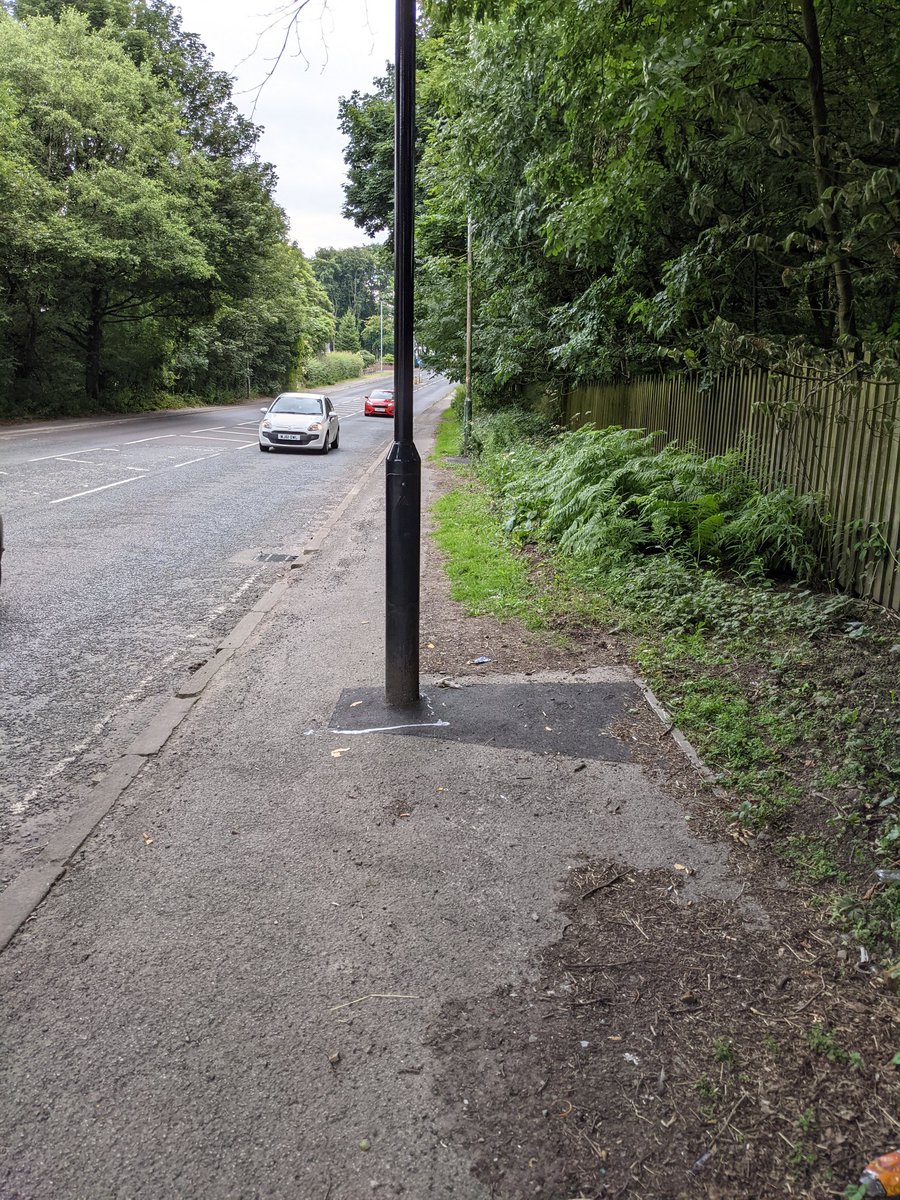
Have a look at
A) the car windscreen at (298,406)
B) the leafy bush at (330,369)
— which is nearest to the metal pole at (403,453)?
the car windscreen at (298,406)

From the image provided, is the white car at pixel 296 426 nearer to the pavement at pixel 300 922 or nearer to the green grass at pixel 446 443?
the green grass at pixel 446 443

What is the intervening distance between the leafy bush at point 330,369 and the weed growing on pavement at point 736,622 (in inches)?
2773

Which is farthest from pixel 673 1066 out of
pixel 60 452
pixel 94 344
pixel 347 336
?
pixel 347 336

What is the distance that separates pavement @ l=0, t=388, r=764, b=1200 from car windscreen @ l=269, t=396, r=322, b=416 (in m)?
20.1

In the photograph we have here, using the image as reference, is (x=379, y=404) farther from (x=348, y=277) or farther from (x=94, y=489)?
(x=348, y=277)

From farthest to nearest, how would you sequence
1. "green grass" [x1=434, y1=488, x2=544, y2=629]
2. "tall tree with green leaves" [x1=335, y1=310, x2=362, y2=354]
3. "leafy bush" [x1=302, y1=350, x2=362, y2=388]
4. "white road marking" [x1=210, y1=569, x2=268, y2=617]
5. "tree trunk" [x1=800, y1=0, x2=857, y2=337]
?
1. "tall tree with green leaves" [x1=335, y1=310, x2=362, y2=354]
2. "leafy bush" [x1=302, y1=350, x2=362, y2=388]
3. "white road marking" [x1=210, y1=569, x2=268, y2=617]
4. "green grass" [x1=434, y1=488, x2=544, y2=629]
5. "tree trunk" [x1=800, y1=0, x2=857, y2=337]

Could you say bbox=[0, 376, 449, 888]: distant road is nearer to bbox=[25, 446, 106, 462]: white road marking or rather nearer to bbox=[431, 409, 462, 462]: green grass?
bbox=[25, 446, 106, 462]: white road marking

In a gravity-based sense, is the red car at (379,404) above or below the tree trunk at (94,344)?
below

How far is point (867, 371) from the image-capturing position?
657cm

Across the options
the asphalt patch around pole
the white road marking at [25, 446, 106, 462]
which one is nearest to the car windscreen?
the white road marking at [25, 446, 106, 462]

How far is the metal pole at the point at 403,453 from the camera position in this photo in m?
4.62

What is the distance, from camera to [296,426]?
23906 mm

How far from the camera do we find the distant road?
15.7ft

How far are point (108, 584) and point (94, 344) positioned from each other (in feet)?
106
